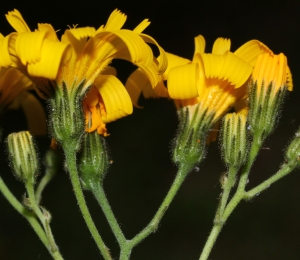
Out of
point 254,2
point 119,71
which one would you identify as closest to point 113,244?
point 119,71

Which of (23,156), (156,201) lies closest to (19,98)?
(23,156)

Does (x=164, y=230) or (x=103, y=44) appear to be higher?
(x=103, y=44)

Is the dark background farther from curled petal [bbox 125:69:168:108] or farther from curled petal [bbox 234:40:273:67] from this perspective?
curled petal [bbox 234:40:273:67]

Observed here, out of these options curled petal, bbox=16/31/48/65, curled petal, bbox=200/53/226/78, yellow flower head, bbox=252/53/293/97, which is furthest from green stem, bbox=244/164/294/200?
curled petal, bbox=16/31/48/65

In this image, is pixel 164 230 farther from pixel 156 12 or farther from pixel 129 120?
pixel 156 12

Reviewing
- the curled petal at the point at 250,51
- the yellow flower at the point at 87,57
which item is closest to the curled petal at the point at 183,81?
the yellow flower at the point at 87,57

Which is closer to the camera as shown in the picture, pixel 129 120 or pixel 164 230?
pixel 164 230

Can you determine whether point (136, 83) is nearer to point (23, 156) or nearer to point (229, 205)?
point (23, 156)

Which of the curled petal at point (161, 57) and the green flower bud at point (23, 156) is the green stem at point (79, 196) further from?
the curled petal at point (161, 57)
